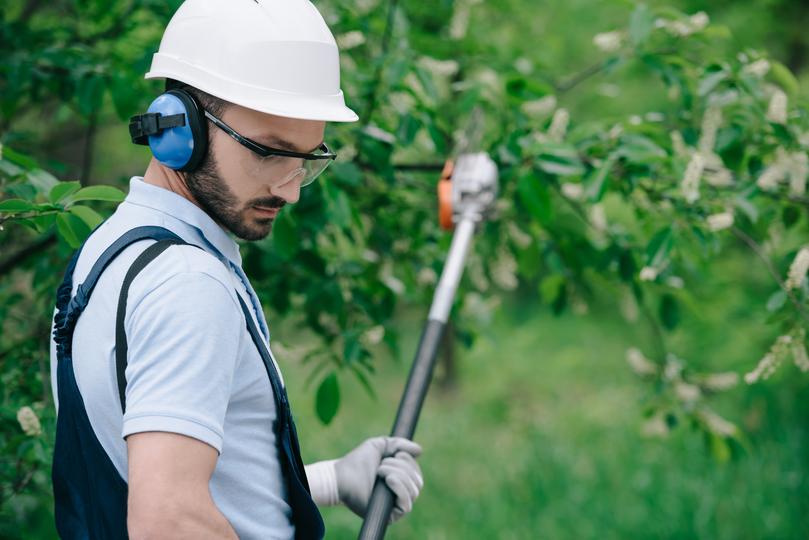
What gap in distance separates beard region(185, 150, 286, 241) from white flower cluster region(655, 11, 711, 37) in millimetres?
1635

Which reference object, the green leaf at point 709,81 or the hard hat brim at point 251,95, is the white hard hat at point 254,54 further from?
the green leaf at point 709,81

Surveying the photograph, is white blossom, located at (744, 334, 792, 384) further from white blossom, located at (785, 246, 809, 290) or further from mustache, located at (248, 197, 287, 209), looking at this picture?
mustache, located at (248, 197, 287, 209)

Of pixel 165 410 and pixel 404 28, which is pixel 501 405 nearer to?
pixel 404 28

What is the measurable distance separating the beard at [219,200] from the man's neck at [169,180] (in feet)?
0.04

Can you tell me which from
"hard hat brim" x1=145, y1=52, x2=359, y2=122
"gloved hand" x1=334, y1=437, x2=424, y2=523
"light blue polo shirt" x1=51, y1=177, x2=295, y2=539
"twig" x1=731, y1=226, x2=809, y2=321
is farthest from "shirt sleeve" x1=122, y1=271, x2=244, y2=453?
"twig" x1=731, y1=226, x2=809, y2=321

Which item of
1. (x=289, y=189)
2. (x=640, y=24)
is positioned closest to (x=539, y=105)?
(x=640, y=24)

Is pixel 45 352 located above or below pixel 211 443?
below

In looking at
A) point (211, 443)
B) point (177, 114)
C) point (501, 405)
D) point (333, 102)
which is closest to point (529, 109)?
point (333, 102)

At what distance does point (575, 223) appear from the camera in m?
3.22

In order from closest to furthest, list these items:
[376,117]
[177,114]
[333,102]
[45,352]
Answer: [177,114]
[333,102]
[45,352]
[376,117]

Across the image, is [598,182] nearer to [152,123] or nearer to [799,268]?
[799,268]

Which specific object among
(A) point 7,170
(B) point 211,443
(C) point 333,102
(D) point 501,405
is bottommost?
(D) point 501,405

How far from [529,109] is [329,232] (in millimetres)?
840

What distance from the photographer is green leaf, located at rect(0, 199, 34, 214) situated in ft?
5.27
